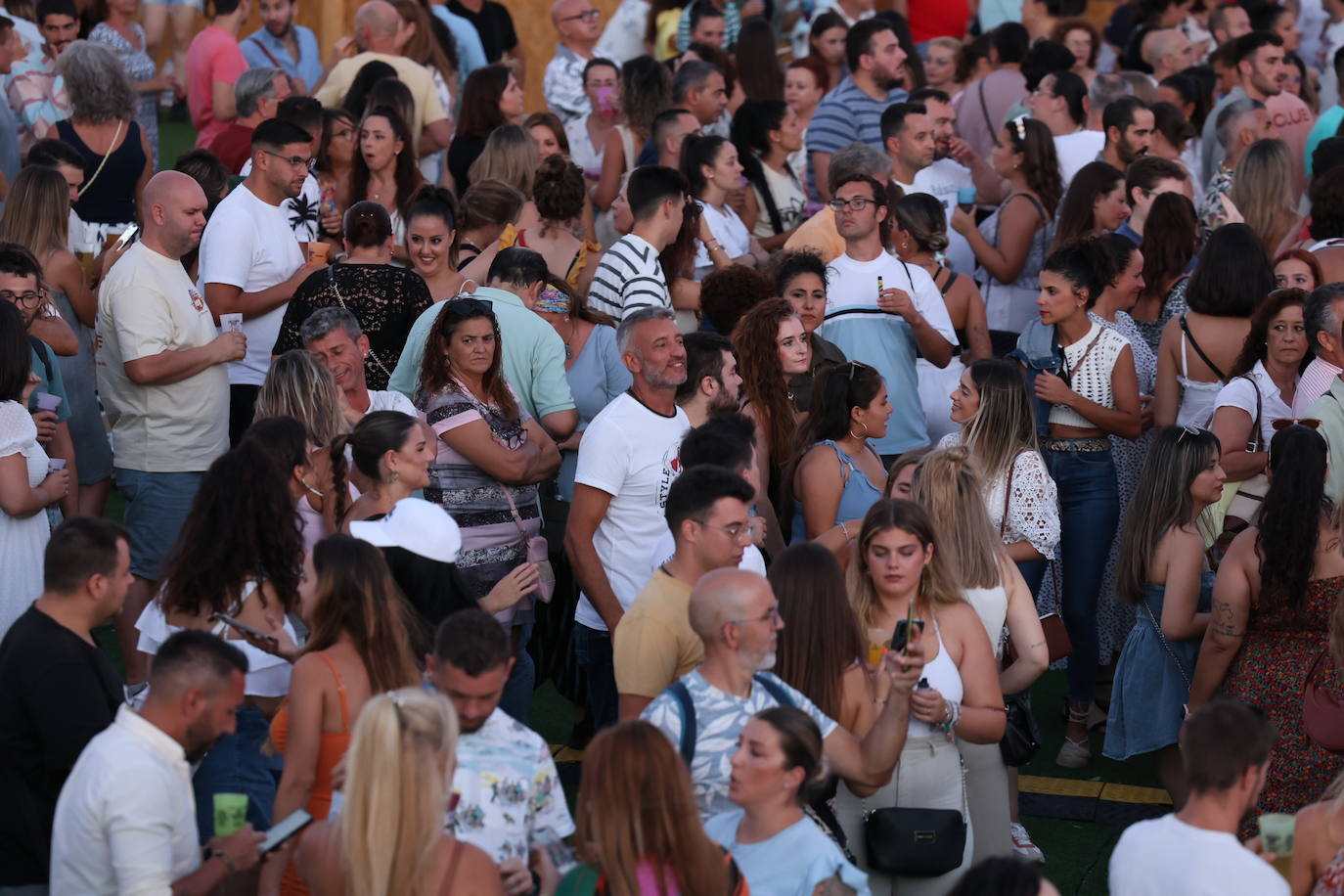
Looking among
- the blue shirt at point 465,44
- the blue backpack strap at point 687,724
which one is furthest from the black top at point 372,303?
the blue shirt at point 465,44

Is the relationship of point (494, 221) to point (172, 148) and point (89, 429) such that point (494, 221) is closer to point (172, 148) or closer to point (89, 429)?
point (89, 429)

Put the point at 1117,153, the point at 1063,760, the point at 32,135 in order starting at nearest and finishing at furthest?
the point at 1063,760 → the point at 1117,153 → the point at 32,135

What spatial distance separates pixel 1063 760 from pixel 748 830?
3046 millimetres

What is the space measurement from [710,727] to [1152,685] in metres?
2.41

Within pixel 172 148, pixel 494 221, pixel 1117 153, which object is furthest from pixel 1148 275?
pixel 172 148

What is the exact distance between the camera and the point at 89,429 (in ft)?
22.9

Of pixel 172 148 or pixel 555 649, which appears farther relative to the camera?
pixel 172 148

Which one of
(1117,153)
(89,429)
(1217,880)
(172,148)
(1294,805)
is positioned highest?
(1117,153)

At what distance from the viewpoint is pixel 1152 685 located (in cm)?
582

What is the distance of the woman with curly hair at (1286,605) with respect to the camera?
5.16 metres

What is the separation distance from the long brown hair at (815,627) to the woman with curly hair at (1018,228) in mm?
4416

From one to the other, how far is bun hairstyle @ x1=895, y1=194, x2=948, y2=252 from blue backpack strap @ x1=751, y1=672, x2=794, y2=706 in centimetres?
383

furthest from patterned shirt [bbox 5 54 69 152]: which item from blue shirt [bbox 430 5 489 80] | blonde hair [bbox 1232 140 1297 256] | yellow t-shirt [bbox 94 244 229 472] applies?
blonde hair [bbox 1232 140 1297 256]

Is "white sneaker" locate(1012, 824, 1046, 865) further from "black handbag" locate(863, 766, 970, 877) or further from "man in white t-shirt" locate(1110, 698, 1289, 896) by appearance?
"man in white t-shirt" locate(1110, 698, 1289, 896)
